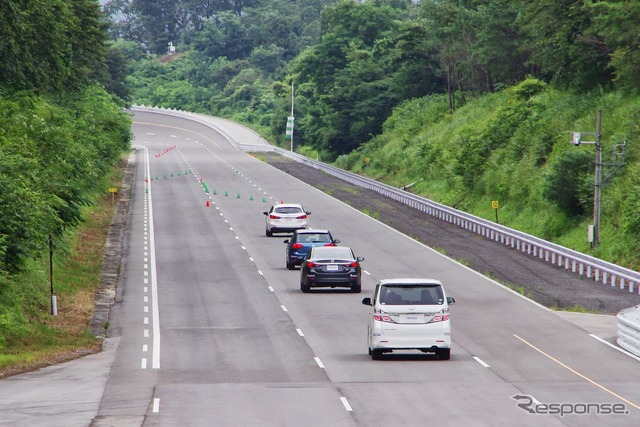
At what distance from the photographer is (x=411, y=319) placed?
87.4 ft

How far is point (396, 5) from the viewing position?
651 ft

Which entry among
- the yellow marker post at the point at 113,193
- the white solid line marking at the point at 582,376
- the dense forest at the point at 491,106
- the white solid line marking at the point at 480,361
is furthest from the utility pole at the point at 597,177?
the yellow marker post at the point at 113,193

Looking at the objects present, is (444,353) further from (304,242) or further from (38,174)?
(304,242)

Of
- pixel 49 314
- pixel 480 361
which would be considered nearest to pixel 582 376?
pixel 480 361

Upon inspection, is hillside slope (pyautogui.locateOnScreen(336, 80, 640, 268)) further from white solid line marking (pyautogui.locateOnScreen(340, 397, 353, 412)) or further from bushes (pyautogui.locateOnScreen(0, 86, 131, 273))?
white solid line marking (pyautogui.locateOnScreen(340, 397, 353, 412))

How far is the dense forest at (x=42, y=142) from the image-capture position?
103ft

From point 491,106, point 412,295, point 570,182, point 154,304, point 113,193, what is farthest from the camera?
point 491,106

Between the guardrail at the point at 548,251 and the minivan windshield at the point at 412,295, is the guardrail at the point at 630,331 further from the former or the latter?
the minivan windshield at the point at 412,295

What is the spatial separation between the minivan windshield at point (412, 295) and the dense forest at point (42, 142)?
29.2 ft

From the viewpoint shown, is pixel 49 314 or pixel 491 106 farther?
pixel 491 106

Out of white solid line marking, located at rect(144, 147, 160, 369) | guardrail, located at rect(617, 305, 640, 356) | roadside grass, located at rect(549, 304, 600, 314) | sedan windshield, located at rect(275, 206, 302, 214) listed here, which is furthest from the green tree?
guardrail, located at rect(617, 305, 640, 356)

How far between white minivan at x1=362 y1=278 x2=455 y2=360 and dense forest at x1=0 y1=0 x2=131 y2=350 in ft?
28.7

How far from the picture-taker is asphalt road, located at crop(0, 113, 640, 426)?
68.6 feet

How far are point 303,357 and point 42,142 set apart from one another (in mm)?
22272
